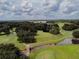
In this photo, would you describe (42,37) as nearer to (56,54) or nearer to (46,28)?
(46,28)

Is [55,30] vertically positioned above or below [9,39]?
above

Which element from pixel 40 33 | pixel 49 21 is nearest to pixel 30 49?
pixel 40 33

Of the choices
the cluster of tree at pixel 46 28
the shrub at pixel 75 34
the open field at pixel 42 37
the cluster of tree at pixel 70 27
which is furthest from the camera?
the cluster of tree at pixel 46 28

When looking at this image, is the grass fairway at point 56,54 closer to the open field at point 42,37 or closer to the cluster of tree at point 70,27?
the open field at point 42,37

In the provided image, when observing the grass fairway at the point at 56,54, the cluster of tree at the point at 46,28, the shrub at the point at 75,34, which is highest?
the cluster of tree at the point at 46,28

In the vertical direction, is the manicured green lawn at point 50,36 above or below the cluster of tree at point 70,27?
below

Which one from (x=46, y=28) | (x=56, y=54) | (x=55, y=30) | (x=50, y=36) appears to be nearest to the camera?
(x=56, y=54)

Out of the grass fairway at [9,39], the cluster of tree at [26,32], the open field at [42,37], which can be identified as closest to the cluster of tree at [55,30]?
the open field at [42,37]

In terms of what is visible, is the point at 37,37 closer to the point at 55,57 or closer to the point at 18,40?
the point at 18,40

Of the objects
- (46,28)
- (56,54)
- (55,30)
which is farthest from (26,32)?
(56,54)
